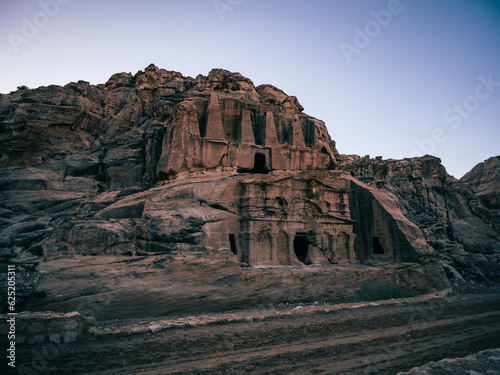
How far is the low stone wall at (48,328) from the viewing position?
946 centimetres

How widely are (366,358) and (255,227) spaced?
38.5 feet

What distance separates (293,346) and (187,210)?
1058 cm

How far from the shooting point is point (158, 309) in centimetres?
1459

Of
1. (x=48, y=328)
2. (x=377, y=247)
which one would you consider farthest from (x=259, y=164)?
(x=48, y=328)

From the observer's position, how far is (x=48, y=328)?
9.76 meters

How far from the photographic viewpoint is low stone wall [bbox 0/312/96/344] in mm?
9461

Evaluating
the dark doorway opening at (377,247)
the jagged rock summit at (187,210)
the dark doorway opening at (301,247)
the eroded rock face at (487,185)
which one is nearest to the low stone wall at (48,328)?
the jagged rock summit at (187,210)

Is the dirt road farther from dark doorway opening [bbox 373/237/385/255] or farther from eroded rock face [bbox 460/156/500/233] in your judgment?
eroded rock face [bbox 460/156/500/233]

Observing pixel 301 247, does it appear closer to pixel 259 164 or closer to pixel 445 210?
pixel 259 164

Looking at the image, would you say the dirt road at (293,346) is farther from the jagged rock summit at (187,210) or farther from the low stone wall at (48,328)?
the jagged rock summit at (187,210)

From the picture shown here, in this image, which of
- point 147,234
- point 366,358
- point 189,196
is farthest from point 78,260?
point 366,358

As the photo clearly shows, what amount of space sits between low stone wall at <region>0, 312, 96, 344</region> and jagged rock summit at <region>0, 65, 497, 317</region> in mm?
3118

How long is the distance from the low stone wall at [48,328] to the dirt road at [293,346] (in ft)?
1.29

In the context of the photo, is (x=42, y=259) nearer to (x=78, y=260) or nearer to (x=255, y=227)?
(x=78, y=260)
